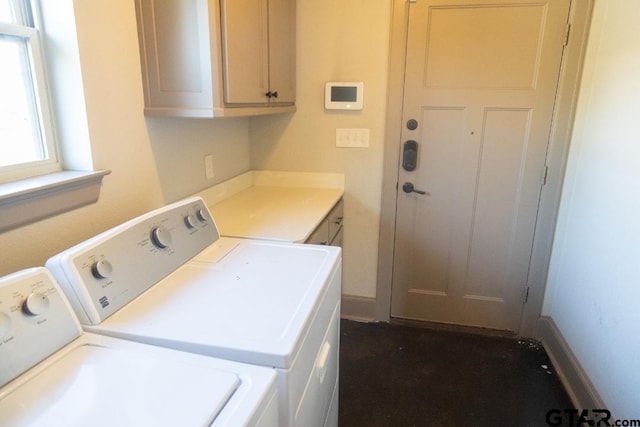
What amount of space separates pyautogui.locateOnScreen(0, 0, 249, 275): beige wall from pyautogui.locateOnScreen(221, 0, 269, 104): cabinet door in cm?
32

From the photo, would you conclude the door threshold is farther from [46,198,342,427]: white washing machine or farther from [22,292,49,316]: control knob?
[22,292,49,316]: control knob

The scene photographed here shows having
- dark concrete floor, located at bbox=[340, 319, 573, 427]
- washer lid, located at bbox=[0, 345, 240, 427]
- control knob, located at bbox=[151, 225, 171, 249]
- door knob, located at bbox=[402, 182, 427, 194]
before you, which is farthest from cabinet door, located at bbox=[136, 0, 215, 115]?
dark concrete floor, located at bbox=[340, 319, 573, 427]

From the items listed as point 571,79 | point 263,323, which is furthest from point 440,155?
point 263,323

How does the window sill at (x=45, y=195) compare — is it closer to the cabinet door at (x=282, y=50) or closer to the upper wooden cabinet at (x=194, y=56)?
the upper wooden cabinet at (x=194, y=56)

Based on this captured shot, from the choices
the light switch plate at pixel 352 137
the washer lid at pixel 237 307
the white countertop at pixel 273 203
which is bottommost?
the washer lid at pixel 237 307

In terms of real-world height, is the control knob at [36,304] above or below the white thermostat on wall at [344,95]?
below

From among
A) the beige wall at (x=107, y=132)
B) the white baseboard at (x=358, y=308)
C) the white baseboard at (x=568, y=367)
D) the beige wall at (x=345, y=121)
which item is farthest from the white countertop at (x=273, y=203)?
the white baseboard at (x=568, y=367)

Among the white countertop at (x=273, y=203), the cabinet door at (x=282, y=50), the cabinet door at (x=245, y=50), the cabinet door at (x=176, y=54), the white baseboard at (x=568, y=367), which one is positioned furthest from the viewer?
the cabinet door at (x=282, y=50)

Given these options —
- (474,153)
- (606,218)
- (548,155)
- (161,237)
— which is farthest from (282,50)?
(606,218)

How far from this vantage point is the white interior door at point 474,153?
2.18 metres

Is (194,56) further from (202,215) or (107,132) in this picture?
(202,215)

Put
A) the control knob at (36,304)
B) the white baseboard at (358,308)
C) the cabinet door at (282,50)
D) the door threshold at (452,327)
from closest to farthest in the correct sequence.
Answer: the control knob at (36,304) < the cabinet door at (282,50) < the door threshold at (452,327) < the white baseboard at (358,308)

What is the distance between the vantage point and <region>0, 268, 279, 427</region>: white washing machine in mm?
713

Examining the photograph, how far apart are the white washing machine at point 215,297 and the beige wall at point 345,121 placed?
1.15 metres
